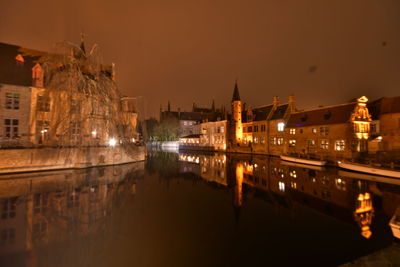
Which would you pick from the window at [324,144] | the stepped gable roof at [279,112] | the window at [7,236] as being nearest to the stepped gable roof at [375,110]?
the window at [324,144]

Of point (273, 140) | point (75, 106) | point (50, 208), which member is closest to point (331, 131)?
point (273, 140)

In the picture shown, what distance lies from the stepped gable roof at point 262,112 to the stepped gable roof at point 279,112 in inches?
56.2

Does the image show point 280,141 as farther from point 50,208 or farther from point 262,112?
point 50,208

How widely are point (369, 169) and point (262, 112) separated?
26707mm

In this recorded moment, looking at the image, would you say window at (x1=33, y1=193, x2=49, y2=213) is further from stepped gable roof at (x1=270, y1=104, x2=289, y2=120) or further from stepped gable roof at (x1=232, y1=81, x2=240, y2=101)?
stepped gable roof at (x1=232, y1=81, x2=240, y2=101)

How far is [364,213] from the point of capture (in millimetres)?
9266

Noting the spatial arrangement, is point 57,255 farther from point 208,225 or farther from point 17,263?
point 208,225

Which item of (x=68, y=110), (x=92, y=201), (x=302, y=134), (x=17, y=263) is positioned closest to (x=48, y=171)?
(x=68, y=110)

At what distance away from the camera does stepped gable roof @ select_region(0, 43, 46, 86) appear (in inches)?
864

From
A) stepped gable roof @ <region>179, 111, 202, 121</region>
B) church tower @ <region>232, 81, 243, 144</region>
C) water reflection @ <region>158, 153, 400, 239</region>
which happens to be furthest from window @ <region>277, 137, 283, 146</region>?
stepped gable roof @ <region>179, 111, 202, 121</region>

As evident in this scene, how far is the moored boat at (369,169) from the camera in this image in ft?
57.6

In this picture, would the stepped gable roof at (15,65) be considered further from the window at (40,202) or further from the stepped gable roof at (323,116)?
the stepped gable roof at (323,116)

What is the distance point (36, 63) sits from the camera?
23719mm

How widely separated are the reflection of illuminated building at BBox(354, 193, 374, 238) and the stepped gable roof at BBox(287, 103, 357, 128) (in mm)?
20428
